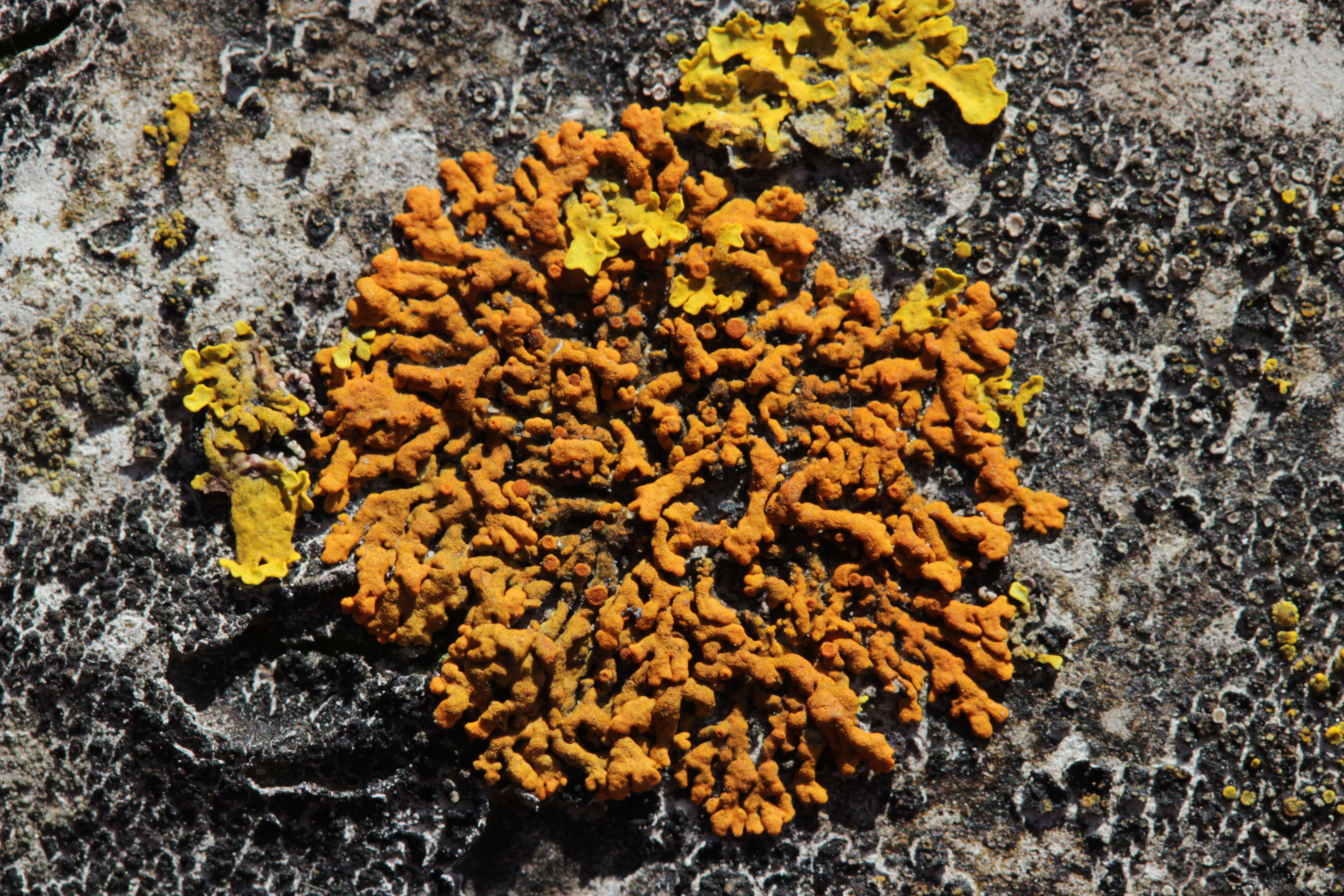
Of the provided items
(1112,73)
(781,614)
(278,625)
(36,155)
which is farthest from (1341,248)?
(36,155)

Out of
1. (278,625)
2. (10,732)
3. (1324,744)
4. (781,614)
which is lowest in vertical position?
(10,732)

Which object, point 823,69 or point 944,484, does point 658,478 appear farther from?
point 823,69

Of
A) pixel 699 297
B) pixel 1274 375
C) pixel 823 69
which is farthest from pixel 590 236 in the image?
pixel 1274 375

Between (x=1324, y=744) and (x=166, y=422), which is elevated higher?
(x=1324, y=744)

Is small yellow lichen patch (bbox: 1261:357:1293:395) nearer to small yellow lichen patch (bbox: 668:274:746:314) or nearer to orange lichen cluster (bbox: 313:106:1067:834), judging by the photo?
orange lichen cluster (bbox: 313:106:1067:834)

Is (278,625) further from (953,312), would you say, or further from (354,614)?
(953,312)
